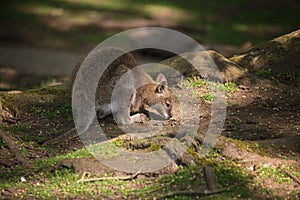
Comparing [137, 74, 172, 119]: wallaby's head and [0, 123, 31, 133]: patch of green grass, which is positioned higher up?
[137, 74, 172, 119]: wallaby's head

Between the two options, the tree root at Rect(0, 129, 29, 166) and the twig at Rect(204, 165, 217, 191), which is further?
the tree root at Rect(0, 129, 29, 166)

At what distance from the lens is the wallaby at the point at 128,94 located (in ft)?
21.8

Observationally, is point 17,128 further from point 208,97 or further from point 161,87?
point 208,97

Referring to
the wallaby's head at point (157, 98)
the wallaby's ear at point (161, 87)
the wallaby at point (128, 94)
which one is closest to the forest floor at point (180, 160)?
the wallaby at point (128, 94)

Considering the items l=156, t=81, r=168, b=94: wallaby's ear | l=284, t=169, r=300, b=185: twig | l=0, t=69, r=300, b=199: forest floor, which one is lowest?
l=0, t=69, r=300, b=199: forest floor

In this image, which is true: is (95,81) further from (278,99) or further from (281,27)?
(281,27)

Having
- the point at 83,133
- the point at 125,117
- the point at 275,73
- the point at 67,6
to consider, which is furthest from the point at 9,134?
the point at 67,6

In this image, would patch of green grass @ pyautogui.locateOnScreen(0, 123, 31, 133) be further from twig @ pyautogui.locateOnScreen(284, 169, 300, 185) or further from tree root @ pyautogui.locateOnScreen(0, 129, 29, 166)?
twig @ pyautogui.locateOnScreen(284, 169, 300, 185)

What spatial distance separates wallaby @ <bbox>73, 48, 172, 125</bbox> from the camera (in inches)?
262

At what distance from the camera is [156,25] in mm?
14516

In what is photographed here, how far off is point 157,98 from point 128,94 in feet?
1.15

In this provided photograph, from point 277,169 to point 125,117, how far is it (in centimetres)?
193

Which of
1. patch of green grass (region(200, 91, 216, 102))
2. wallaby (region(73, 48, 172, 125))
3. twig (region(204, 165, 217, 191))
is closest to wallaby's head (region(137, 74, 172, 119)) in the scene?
wallaby (region(73, 48, 172, 125))

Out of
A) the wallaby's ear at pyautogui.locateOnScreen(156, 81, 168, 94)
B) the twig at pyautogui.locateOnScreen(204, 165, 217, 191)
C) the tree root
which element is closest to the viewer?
the twig at pyautogui.locateOnScreen(204, 165, 217, 191)
